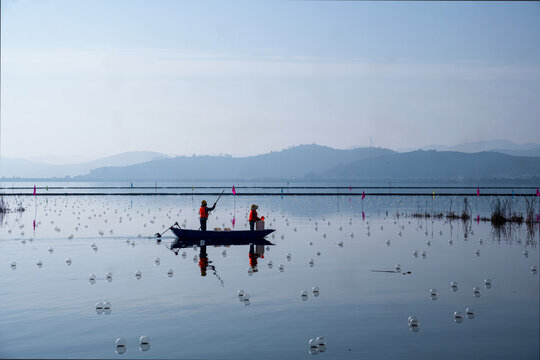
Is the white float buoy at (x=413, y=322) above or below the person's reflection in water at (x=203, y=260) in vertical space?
below

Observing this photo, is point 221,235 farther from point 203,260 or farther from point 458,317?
point 458,317

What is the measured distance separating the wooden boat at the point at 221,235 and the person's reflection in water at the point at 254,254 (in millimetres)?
1127

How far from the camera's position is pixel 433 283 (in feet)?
71.3

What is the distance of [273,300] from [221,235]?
1537 cm

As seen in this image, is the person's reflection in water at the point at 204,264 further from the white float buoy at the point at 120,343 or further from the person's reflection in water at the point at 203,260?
the white float buoy at the point at 120,343

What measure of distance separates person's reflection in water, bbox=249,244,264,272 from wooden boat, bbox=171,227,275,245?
1127 millimetres

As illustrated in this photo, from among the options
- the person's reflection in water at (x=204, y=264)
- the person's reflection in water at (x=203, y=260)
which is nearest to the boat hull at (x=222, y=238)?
the person's reflection in water at (x=203, y=260)

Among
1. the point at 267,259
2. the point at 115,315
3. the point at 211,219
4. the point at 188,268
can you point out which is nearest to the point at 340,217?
the point at 211,219

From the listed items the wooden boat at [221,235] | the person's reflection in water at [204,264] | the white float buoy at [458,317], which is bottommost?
the white float buoy at [458,317]

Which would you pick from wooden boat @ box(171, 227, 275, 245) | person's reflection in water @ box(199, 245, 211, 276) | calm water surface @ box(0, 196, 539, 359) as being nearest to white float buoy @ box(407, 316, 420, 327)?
calm water surface @ box(0, 196, 539, 359)

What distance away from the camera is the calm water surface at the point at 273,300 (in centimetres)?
1400

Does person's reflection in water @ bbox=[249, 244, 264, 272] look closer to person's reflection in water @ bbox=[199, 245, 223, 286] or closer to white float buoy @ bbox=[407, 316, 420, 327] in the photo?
person's reflection in water @ bbox=[199, 245, 223, 286]

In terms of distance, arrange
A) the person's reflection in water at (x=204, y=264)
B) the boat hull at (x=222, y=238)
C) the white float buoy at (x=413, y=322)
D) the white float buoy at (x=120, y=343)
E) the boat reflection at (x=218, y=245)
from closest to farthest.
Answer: the white float buoy at (x=120, y=343), the white float buoy at (x=413, y=322), the person's reflection in water at (x=204, y=264), the boat reflection at (x=218, y=245), the boat hull at (x=222, y=238)

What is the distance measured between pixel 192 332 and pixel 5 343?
4.13m
